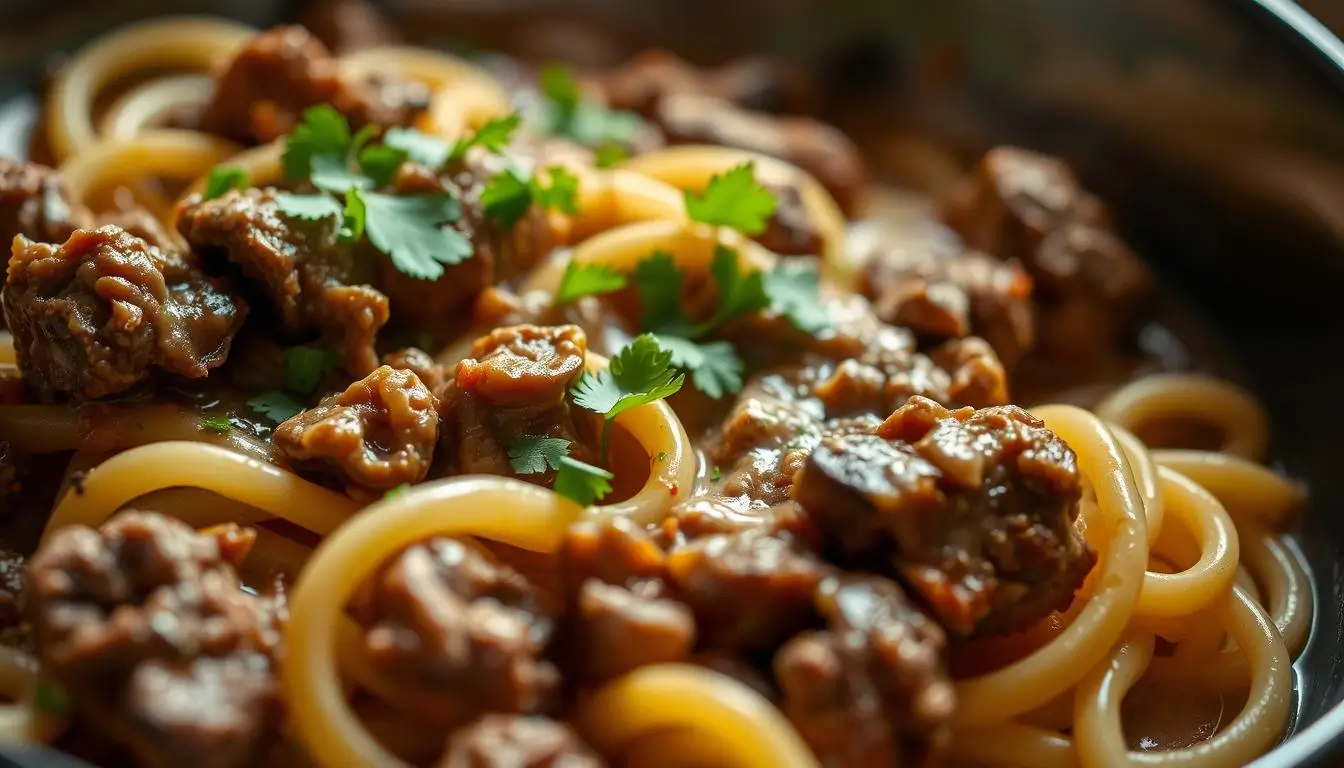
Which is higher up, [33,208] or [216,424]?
[33,208]

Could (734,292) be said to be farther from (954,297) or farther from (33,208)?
(33,208)

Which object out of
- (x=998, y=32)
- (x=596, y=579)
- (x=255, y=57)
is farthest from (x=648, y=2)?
(x=596, y=579)

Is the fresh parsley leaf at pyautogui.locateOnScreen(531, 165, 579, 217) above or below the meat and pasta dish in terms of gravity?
above

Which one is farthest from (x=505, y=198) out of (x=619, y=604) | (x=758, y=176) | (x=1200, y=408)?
(x=1200, y=408)

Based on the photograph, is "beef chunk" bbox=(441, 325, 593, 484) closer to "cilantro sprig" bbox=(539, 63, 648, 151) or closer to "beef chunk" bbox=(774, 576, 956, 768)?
"beef chunk" bbox=(774, 576, 956, 768)

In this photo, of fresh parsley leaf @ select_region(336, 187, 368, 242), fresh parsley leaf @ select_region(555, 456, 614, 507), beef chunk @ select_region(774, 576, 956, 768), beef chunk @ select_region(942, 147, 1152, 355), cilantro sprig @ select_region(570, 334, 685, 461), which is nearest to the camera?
beef chunk @ select_region(774, 576, 956, 768)

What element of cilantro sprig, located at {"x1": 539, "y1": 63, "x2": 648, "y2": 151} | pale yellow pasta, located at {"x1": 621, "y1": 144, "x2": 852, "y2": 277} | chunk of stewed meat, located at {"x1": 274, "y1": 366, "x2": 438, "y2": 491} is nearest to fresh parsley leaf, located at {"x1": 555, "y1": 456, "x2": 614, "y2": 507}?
chunk of stewed meat, located at {"x1": 274, "y1": 366, "x2": 438, "y2": 491}
